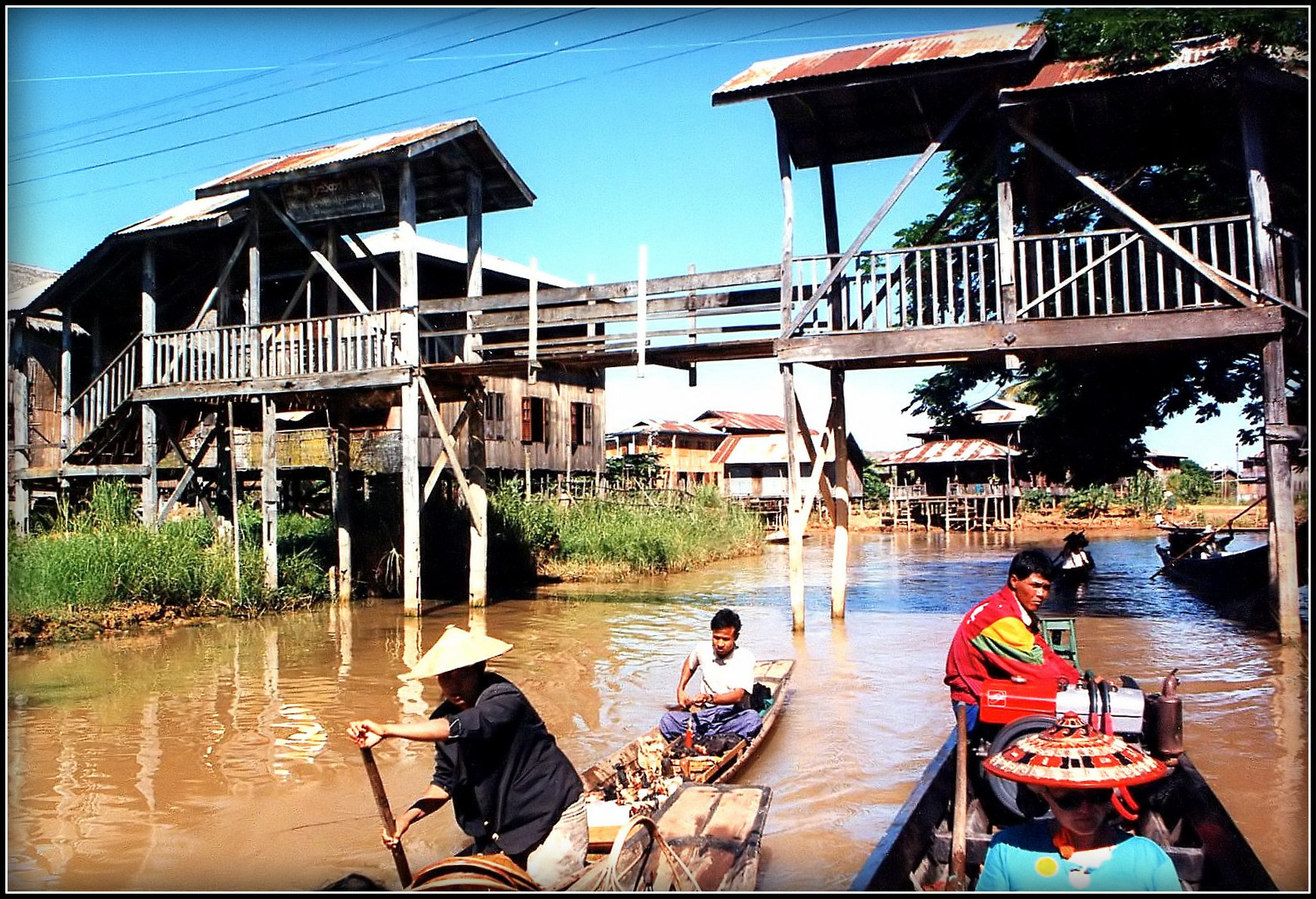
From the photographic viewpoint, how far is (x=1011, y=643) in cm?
545

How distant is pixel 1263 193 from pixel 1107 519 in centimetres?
3141

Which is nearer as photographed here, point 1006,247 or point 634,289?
point 1006,247

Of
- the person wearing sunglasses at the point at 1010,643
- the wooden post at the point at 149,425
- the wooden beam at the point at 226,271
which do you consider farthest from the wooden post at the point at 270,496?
the person wearing sunglasses at the point at 1010,643

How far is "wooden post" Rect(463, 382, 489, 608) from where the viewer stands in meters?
15.8

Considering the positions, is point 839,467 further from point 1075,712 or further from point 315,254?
point 1075,712

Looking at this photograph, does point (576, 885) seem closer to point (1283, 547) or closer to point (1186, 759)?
point (1186, 759)

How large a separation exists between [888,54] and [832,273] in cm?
253

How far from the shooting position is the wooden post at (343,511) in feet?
55.1

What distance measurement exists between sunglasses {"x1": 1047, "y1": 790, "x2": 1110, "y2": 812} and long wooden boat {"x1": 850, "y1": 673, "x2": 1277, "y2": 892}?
0.74 meters

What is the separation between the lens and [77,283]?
712 inches

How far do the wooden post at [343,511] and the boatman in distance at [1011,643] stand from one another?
12910 mm

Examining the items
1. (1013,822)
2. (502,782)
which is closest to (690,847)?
(502,782)

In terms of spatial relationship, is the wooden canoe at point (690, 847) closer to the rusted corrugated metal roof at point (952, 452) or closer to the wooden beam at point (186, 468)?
the wooden beam at point (186, 468)

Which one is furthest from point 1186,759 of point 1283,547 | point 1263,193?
point 1263,193
